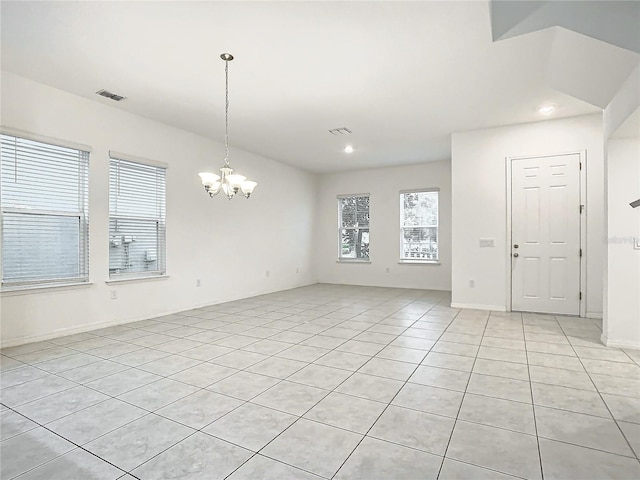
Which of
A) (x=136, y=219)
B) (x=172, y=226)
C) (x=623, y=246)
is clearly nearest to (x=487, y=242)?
(x=623, y=246)

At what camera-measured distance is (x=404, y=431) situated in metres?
1.92

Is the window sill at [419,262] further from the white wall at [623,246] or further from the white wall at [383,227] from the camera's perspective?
the white wall at [623,246]

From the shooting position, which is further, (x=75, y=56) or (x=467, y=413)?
(x=75, y=56)

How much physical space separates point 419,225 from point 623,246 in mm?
4435

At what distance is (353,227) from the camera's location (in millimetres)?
8500

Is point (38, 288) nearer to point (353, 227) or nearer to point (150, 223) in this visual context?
point (150, 223)

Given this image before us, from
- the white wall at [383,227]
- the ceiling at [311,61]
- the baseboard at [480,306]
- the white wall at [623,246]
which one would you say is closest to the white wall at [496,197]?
the baseboard at [480,306]

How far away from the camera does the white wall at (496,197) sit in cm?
466

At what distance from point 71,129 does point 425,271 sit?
6.61 meters

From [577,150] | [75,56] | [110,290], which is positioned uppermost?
[75,56]

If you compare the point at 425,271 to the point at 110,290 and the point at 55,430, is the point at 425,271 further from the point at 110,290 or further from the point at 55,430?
the point at 55,430

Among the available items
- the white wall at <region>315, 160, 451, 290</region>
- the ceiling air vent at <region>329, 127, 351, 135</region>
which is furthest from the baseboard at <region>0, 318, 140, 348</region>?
the white wall at <region>315, 160, 451, 290</region>

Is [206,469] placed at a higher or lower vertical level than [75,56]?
lower

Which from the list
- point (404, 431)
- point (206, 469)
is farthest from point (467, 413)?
point (206, 469)
